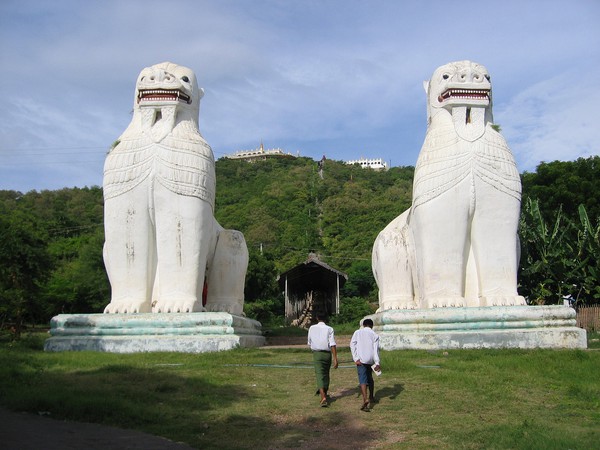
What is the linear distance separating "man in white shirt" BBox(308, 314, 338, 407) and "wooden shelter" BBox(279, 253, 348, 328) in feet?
72.3

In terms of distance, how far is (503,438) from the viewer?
A: 17.4 ft

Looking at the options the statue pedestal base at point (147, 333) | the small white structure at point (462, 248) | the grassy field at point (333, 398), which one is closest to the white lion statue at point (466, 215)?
the small white structure at point (462, 248)

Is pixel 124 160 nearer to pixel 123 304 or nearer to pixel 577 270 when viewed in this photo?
pixel 123 304

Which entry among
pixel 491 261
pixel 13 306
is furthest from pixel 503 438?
pixel 13 306

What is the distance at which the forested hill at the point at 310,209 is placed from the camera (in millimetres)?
42500

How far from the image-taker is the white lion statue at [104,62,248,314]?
36.2 ft

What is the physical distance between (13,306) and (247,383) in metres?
9.92

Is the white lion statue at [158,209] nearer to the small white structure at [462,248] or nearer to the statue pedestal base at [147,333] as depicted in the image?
the statue pedestal base at [147,333]

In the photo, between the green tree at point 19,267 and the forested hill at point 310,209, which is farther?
the forested hill at point 310,209

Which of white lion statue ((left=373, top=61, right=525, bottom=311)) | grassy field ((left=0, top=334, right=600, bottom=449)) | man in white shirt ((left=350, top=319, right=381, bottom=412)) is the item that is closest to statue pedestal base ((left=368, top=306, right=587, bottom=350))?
white lion statue ((left=373, top=61, right=525, bottom=311))

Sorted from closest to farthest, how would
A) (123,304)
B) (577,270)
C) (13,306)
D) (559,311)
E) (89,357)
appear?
(89,357)
(559,311)
(123,304)
(13,306)
(577,270)

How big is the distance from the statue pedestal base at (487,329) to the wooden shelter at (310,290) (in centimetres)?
1886

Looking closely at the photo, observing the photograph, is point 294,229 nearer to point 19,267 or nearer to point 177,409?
point 19,267

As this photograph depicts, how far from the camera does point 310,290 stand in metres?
37.0
